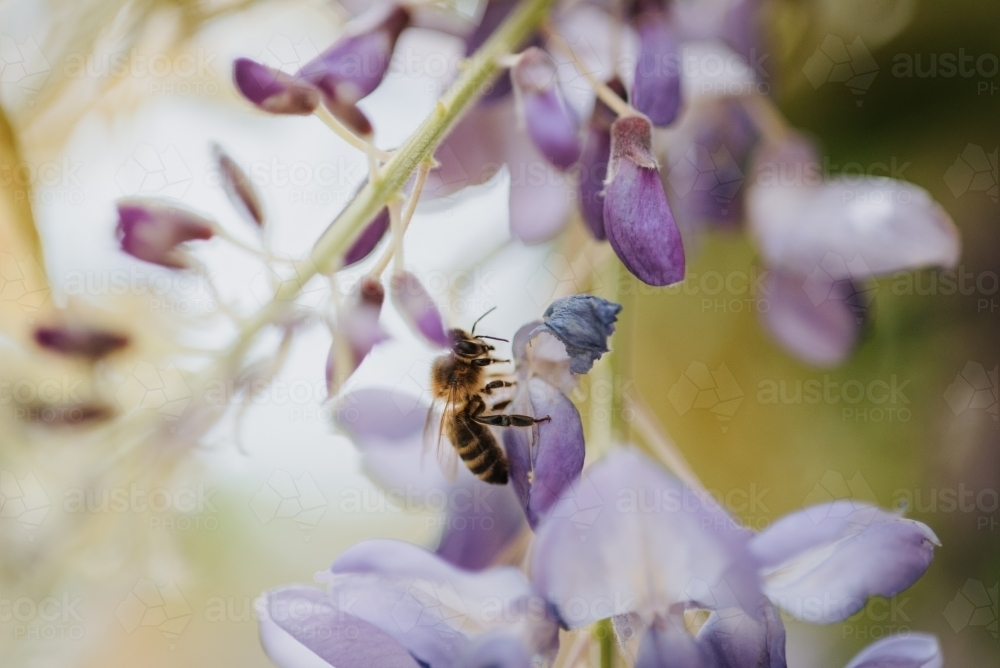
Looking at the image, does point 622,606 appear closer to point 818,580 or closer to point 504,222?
point 818,580

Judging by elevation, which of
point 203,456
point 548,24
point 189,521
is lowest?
point 189,521

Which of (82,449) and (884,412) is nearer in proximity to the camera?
(82,449)

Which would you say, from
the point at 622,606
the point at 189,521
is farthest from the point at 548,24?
the point at 189,521

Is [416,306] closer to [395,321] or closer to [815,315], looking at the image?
[395,321]

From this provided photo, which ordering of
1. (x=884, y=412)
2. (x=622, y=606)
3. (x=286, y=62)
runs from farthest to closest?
1. (x=884, y=412)
2. (x=286, y=62)
3. (x=622, y=606)

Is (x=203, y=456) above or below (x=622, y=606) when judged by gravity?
below

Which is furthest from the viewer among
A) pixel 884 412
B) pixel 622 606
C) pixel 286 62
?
pixel 884 412

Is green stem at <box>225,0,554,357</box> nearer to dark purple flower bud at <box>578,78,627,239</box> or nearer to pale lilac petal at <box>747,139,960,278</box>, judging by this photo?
dark purple flower bud at <box>578,78,627,239</box>
